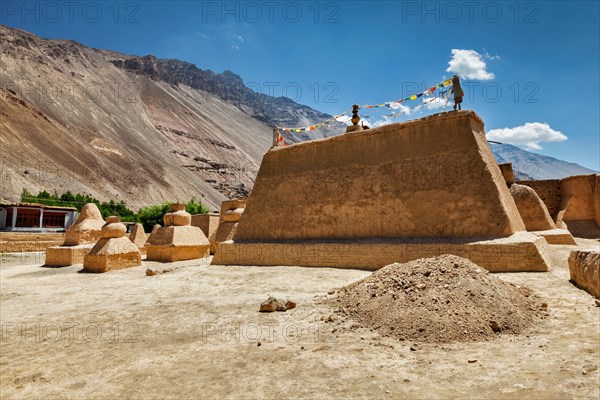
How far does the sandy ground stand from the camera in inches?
104

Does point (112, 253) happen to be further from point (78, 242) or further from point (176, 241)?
point (78, 242)

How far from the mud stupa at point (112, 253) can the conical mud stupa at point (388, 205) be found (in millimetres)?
2612

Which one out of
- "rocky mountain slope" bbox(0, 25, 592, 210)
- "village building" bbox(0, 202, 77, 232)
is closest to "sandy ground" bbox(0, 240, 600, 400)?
"village building" bbox(0, 202, 77, 232)

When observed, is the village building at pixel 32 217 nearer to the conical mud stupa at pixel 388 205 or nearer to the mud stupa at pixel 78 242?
the mud stupa at pixel 78 242

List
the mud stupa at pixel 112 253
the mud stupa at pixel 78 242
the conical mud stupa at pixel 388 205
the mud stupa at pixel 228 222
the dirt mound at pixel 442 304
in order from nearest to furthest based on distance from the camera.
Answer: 1. the dirt mound at pixel 442 304
2. the conical mud stupa at pixel 388 205
3. the mud stupa at pixel 112 253
4. the mud stupa at pixel 78 242
5. the mud stupa at pixel 228 222

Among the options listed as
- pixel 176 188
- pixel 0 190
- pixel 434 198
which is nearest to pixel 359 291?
pixel 434 198

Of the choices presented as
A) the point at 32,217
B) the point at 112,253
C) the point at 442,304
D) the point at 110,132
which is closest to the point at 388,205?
the point at 442,304

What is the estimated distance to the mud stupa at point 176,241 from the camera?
39.1 ft

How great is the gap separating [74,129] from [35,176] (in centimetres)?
1719

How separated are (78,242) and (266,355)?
37.1ft

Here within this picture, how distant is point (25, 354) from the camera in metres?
3.71

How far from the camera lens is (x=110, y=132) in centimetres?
5750

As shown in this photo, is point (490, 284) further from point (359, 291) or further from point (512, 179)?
point (512, 179)

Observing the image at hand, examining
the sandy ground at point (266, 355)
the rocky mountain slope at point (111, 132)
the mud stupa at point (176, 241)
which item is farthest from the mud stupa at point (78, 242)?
the rocky mountain slope at point (111, 132)
